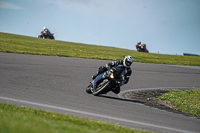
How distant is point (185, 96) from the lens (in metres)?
12.9

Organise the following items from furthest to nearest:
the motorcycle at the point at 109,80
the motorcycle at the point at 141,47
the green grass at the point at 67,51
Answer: the motorcycle at the point at 141,47
the green grass at the point at 67,51
the motorcycle at the point at 109,80

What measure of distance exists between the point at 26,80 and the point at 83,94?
238 cm

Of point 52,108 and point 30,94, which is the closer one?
point 52,108

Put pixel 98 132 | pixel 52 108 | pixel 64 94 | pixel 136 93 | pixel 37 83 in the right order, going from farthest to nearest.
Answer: pixel 136 93
pixel 37 83
pixel 64 94
pixel 52 108
pixel 98 132

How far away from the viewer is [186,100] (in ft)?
40.1

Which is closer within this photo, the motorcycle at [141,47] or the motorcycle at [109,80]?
the motorcycle at [109,80]

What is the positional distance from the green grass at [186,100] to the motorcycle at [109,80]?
2388 mm

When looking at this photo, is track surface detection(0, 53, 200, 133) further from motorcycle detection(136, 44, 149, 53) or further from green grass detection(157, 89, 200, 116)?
motorcycle detection(136, 44, 149, 53)

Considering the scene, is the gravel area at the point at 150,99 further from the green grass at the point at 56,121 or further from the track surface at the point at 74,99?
the green grass at the point at 56,121

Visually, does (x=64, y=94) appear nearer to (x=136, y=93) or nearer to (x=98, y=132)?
(x=136, y=93)

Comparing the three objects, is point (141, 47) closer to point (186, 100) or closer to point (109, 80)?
point (186, 100)

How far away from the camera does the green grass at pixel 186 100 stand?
11.0m

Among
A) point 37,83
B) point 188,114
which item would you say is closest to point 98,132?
point 188,114

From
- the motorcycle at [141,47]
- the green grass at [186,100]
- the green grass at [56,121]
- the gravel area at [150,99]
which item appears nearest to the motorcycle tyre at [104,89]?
the gravel area at [150,99]
